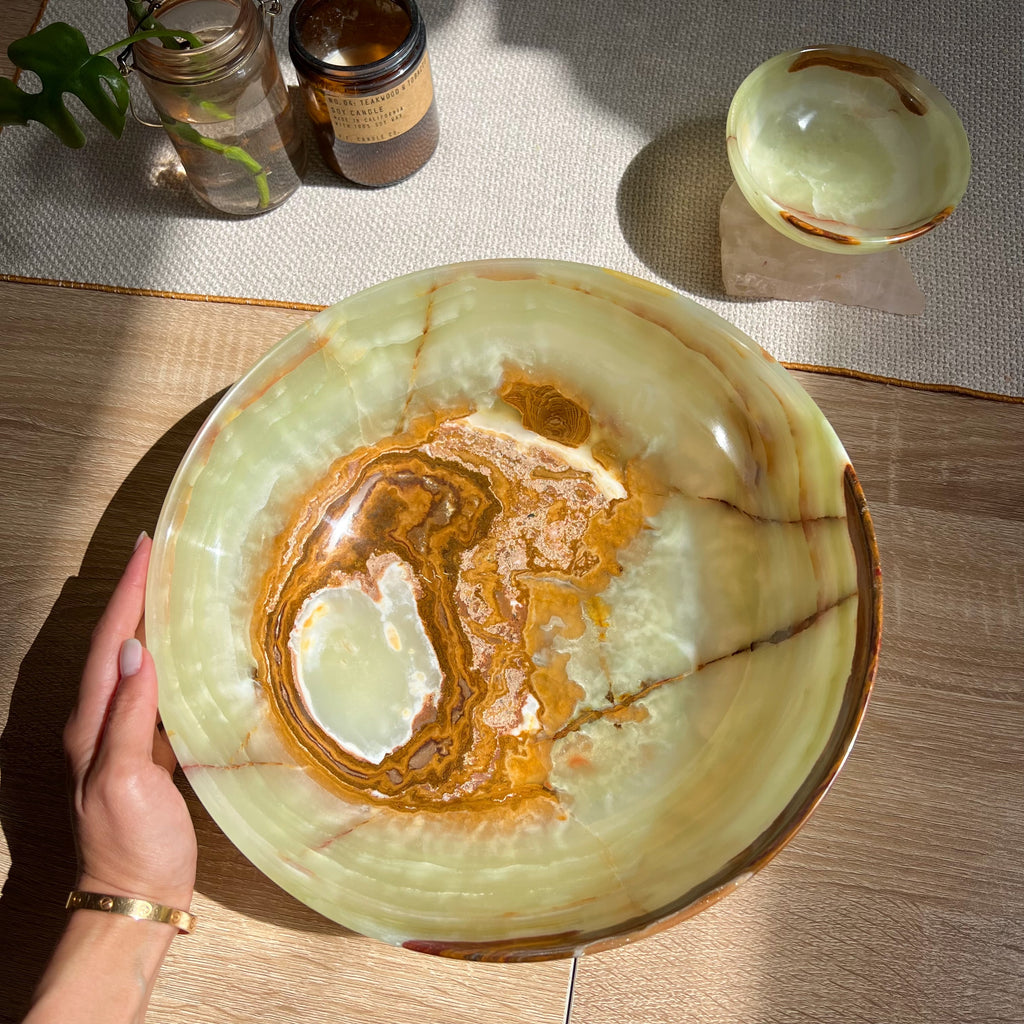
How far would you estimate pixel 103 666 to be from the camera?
0.52m

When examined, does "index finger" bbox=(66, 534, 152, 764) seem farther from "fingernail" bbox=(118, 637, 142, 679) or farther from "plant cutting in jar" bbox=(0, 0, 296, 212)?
"plant cutting in jar" bbox=(0, 0, 296, 212)

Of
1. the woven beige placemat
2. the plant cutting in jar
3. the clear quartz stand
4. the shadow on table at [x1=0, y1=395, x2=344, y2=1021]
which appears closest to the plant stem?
the plant cutting in jar

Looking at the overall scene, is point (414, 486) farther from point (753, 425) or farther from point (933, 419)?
point (933, 419)

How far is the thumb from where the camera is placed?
1.62ft

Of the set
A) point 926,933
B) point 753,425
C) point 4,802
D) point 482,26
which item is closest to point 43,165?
point 482,26

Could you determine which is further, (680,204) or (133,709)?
(680,204)

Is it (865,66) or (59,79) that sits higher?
(59,79)

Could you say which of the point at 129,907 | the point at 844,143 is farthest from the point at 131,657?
the point at 844,143

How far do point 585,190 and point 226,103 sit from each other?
0.26 m

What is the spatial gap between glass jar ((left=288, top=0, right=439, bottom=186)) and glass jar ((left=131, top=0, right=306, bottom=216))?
0.08 ft

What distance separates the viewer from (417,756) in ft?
1.73

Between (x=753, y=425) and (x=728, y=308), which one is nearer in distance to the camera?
(x=753, y=425)

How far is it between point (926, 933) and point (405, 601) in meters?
0.36

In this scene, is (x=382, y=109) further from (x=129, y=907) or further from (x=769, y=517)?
(x=129, y=907)
